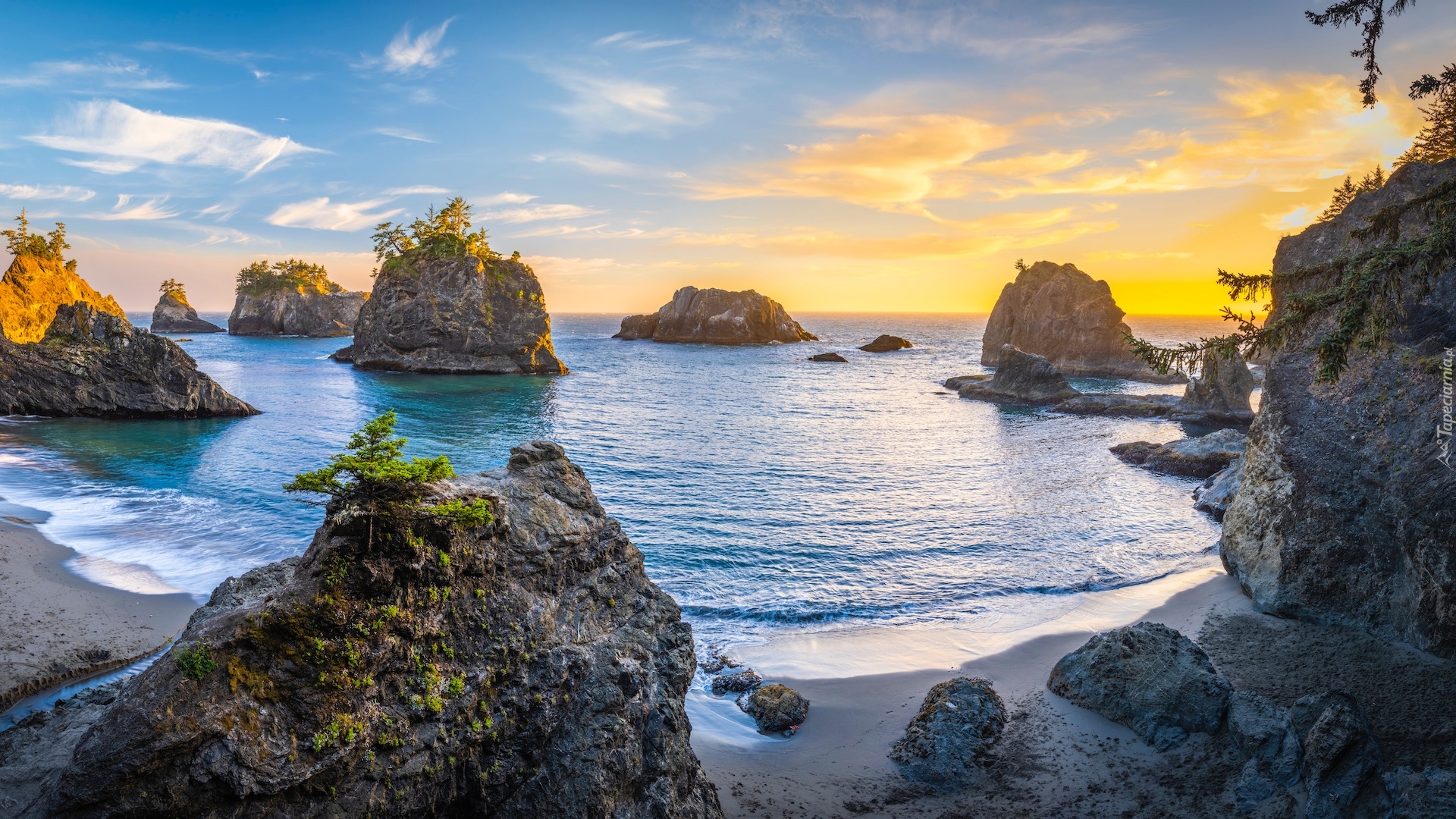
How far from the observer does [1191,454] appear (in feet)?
112

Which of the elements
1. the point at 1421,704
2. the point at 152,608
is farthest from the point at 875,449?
the point at 152,608

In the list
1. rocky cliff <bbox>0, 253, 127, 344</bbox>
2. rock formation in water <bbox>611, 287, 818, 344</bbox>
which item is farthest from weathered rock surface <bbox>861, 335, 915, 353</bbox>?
rocky cliff <bbox>0, 253, 127, 344</bbox>

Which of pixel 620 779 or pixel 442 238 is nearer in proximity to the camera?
pixel 620 779

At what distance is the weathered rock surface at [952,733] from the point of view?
10492 millimetres

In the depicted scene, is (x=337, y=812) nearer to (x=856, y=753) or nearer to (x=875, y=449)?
(x=856, y=753)

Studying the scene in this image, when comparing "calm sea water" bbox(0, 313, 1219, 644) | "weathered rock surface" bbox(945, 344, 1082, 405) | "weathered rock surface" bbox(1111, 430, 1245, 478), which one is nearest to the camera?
"calm sea water" bbox(0, 313, 1219, 644)

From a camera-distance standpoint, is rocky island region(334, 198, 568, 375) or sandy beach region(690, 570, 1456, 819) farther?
rocky island region(334, 198, 568, 375)

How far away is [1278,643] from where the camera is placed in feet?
43.6

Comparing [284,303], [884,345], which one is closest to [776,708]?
[884,345]

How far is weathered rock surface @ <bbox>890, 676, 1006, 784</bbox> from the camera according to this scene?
34.4 feet

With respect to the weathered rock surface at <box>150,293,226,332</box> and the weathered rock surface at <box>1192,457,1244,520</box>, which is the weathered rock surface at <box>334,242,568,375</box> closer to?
the weathered rock surface at <box>1192,457,1244,520</box>

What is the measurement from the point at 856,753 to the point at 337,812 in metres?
7.81

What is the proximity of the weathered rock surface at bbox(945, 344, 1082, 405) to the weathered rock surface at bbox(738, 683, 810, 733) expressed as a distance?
172 feet

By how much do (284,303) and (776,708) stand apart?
487 feet
